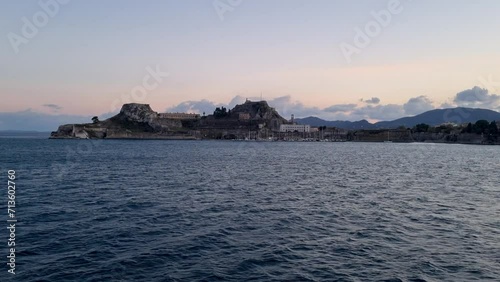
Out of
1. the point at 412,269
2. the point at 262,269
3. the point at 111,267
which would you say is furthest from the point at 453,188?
the point at 111,267

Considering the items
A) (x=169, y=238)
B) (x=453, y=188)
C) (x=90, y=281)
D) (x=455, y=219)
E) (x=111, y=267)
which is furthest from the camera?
(x=453, y=188)

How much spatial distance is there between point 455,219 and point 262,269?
76.2 ft

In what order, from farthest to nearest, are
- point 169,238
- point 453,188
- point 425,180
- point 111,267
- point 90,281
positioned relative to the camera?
point 425,180 < point 453,188 < point 169,238 < point 111,267 < point 90,281

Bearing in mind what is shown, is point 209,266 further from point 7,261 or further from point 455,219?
point 455,219

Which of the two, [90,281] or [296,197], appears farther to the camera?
[296,197]

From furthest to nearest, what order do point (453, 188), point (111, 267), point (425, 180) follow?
1. point (425, 180)
2. point (453, 188)
3. point (111, 267)

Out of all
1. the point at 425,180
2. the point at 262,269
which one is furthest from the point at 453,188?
the point at 262,269

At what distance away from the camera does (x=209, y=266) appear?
74.9 ft

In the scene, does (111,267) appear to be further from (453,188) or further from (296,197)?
(453,188)

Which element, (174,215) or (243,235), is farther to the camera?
(174,215)

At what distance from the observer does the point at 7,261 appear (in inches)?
904

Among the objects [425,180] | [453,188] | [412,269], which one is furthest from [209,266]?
[425,180]

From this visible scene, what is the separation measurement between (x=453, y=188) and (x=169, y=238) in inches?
1880

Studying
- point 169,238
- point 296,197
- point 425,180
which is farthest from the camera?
point 425,180
